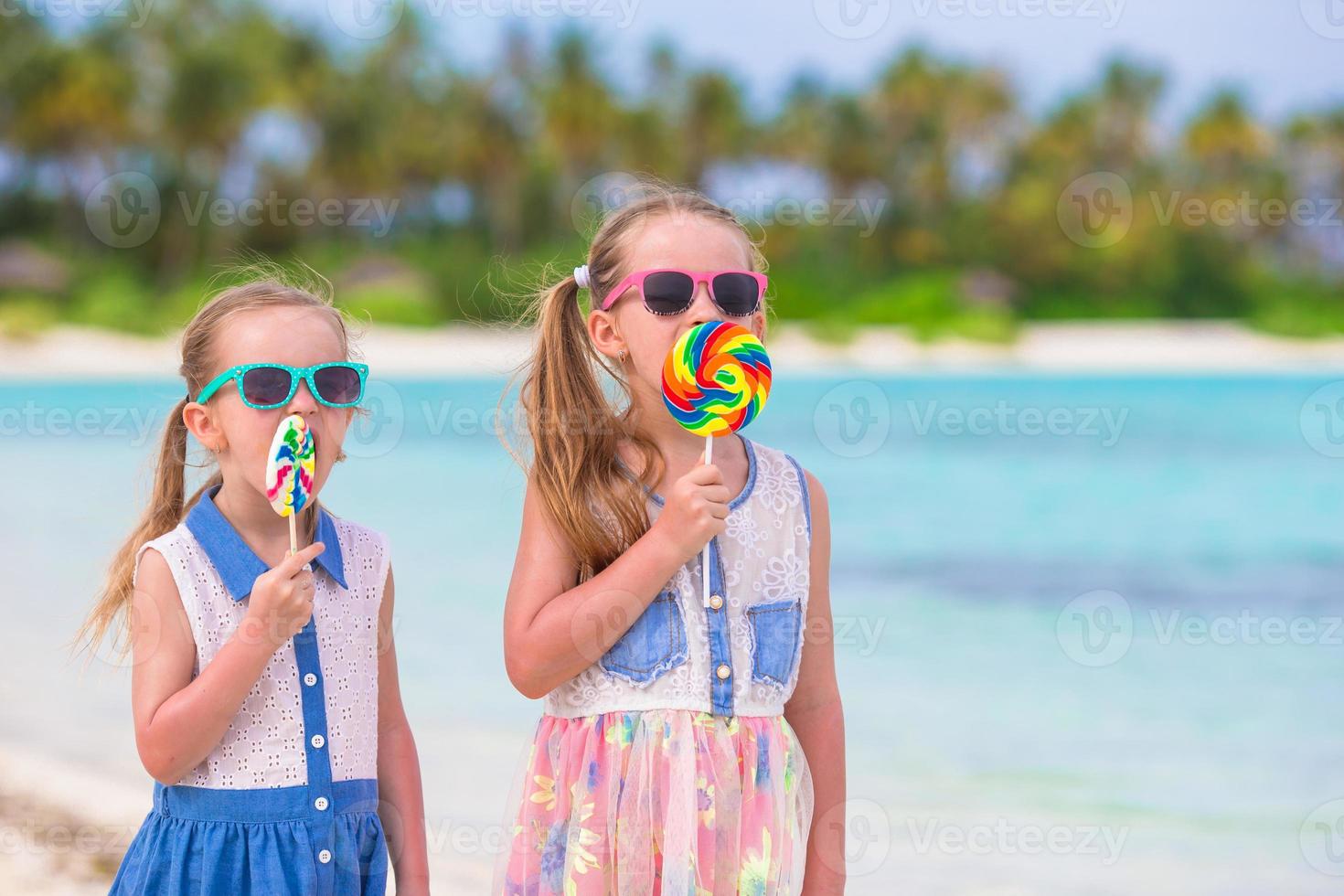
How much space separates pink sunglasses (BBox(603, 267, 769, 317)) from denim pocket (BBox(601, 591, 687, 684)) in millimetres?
422

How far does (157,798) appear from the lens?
1914mm

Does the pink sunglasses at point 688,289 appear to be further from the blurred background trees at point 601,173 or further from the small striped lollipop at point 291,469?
the blurred background trees at point 601,173

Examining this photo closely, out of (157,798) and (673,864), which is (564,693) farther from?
(157,798)

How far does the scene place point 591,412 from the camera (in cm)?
211

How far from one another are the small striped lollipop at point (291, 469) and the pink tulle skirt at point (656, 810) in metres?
0.47

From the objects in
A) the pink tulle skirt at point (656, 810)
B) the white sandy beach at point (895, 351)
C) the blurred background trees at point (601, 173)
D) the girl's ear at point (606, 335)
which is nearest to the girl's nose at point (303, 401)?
the girl's ear at point (606, 335)

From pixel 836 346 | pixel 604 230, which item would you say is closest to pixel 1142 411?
pixel 836 346

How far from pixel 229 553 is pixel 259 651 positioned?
19cm

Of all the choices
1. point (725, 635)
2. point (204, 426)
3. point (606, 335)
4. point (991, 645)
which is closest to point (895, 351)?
point (991, 645)

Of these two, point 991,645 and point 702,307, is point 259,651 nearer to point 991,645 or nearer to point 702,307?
point 702,307

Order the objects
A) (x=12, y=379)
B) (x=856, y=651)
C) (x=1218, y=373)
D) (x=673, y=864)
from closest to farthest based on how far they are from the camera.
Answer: (x=673, y=864) → (x=856, y=651) → (x=12, y=379) → (x=1218, y=373)

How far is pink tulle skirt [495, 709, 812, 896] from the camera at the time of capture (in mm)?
1914

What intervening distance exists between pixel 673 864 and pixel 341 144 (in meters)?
35.0

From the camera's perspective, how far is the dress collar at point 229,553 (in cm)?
190
